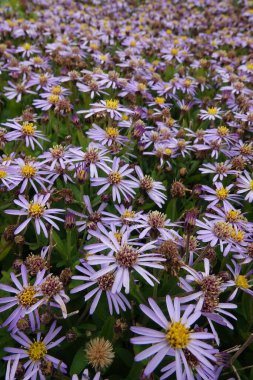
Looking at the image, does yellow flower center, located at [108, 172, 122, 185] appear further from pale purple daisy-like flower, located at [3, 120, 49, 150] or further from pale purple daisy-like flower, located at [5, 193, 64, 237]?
pale purple daisy-like flower, located at [3, 120, 49, 150]

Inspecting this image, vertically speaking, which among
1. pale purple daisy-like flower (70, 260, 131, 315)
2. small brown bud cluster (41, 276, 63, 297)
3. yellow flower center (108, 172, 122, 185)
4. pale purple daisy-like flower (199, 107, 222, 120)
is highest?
pale purple daisy-like flower (199, 107, 222, 120)

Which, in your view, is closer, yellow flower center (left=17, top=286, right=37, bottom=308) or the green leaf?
the green leaf

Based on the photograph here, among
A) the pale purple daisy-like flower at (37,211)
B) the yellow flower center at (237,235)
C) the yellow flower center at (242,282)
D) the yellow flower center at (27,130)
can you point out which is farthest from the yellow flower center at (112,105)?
the yellow flower center at (242,282)

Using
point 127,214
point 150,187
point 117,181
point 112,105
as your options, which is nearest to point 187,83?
point 112,105

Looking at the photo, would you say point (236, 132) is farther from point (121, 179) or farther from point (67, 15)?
point (67, 15)

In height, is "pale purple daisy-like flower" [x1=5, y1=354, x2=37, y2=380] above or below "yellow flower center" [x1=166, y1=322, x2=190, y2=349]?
below

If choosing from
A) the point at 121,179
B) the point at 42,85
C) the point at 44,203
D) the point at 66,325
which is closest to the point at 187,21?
the point at 42,85

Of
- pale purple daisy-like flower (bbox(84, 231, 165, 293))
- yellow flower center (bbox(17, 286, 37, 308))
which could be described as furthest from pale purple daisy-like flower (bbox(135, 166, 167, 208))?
yellow flower center (bbox(17, 286, 37, 308))
